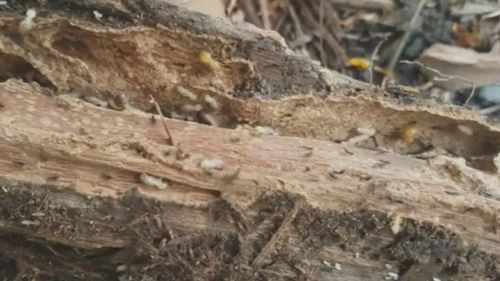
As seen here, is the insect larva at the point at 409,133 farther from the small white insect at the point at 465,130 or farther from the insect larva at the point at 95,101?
the insect larva at the point at 95,101

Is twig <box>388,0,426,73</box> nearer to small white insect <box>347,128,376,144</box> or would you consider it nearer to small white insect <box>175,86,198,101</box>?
small white insect <box>347,128,376,144</box>

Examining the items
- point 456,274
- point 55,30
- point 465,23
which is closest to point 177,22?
point 55,30

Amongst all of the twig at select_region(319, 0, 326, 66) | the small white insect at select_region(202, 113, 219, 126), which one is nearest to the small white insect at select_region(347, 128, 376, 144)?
the small white insect at select_region(202, 113, 219, 126)

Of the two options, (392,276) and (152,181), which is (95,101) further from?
(392,276)

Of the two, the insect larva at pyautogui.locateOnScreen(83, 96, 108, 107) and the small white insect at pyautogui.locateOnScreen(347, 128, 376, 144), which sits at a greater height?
the small white insect at pyautogui.locateOnScreen(347, 128, 376, 144)

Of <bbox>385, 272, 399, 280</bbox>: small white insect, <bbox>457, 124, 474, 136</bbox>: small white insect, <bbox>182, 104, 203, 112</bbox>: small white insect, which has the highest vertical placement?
<bbox>457, 124, 474, 136</bbox>: small white insect

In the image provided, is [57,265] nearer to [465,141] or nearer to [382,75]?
[465,141]

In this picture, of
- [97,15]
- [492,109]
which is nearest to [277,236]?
[97,15]
